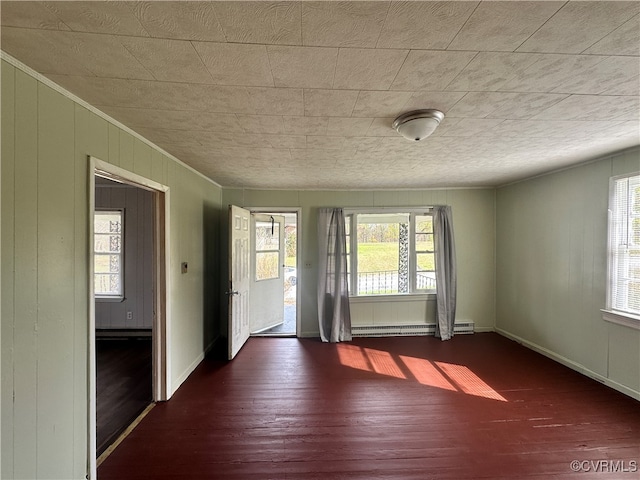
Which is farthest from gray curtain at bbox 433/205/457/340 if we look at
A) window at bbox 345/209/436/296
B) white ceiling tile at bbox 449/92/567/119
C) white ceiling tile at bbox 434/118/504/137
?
white ceiling tile at bbox 449/92/567/119

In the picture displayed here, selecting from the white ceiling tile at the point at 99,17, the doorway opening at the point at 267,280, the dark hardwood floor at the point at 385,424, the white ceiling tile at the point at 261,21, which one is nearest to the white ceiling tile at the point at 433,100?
the white ceiling tile at the point at 261,21

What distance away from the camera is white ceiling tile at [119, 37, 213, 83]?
1092 millimetres

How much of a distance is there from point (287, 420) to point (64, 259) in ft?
6.49

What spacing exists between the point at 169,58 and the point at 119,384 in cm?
323

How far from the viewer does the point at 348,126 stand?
1926 millimetres

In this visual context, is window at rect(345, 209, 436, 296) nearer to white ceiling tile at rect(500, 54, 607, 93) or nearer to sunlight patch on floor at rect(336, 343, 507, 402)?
sunlight patch on floor at rect(336, 343, 507, 402)

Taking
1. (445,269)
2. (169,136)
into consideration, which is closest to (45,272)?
(169,136)

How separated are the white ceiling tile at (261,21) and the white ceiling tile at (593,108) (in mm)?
1584

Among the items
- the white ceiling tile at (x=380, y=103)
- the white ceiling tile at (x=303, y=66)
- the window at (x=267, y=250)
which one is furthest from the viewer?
the window at (x=267, y=250)

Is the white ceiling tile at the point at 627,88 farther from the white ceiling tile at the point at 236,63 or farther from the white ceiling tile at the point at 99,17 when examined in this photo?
the white ceiling tile at the point at 99,17

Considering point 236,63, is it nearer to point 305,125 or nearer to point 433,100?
point 305,125

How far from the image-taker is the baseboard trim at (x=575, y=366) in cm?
265

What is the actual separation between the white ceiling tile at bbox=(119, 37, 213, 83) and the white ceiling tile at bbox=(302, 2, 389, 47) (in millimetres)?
494

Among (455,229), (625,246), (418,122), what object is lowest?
(625,246)
